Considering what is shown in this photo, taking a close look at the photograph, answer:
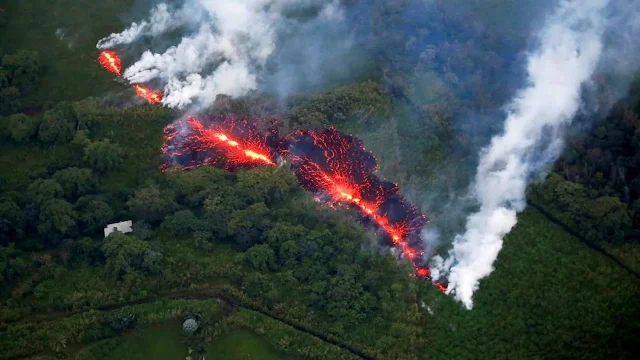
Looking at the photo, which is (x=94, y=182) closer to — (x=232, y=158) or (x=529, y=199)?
(x=232, y=158)

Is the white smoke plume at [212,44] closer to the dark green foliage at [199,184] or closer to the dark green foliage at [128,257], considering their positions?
the dark green foliage at [199,184]

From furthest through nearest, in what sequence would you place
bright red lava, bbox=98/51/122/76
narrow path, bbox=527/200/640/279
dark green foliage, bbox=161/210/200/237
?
bright red lava, bbox=98/51/122/76 < dark green foliage, bbox=161/210/200/237 < narrow path, bbox=527/200/640/279

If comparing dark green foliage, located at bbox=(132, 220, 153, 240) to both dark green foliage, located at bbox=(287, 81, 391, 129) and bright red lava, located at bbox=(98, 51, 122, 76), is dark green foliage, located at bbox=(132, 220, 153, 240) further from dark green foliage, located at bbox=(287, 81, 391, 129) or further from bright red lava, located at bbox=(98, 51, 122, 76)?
bright red lava, located at bbox=(98, 51, 122, 76)

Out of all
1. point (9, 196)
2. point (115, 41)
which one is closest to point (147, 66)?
point (115, 41)

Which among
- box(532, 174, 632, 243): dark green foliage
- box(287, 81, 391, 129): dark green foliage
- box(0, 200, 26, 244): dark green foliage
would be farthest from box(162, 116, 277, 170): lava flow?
box(532, 174, 632, 243): dark green foliage

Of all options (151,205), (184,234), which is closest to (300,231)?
(184,234)

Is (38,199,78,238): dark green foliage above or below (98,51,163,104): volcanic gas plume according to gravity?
below

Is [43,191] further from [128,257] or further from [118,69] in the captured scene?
[118,69]
